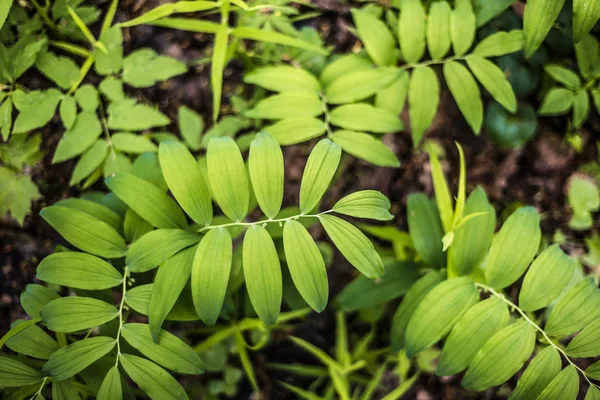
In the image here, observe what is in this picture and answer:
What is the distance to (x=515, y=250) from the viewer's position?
137cm

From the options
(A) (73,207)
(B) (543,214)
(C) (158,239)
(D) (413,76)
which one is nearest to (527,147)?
(B) (543,214)

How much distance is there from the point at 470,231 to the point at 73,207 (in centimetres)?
129

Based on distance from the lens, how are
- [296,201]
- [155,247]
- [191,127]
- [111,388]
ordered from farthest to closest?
[296,201] < [191,127] < [155,247] < [111,388]

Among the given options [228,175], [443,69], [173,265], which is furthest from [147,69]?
[443,69]

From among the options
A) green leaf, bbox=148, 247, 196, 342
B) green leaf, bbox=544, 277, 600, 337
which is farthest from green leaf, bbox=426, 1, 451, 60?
green leaf, bbox=148, 247, 196, 342

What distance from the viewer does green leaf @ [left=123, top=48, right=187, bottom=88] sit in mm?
1730

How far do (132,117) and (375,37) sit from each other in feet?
3.14

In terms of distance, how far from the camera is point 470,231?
149 centimetres

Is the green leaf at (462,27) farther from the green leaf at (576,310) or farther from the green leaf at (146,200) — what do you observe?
the green leaf at (146,200)

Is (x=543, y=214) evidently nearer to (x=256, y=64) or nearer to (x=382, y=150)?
(x=382, y=150)

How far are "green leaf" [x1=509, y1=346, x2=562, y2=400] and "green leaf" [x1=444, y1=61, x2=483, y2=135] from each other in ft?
2.57

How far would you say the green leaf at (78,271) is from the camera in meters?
1.26

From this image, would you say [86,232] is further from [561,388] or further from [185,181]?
[561,388]

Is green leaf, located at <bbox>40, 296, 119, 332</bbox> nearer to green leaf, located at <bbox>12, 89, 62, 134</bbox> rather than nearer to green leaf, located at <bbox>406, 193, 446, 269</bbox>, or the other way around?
green leaf, located at <bbox>12, 89, 62, 134</bbox>
